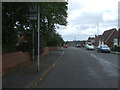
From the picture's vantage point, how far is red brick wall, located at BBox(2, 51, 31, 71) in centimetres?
1507

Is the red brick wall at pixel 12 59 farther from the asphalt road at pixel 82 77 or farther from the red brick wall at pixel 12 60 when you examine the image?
the asphalt road at pixel 82 77

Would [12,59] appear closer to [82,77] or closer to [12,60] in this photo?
[12,60]

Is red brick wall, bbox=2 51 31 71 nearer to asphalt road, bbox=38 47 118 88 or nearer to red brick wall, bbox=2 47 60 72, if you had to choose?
red brick wall, bbox=2 47 60 72

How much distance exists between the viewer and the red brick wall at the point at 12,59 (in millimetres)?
15070

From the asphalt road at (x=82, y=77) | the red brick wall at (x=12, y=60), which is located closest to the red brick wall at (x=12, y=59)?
the red brick wall at (x=12, y=60)

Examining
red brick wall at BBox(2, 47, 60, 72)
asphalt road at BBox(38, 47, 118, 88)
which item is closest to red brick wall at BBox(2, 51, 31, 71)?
red brick wall at BBox(2, 47, 60, 72)

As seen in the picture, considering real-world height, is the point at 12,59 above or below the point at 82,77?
above

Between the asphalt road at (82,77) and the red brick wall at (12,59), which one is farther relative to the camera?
the red brick wall at (12,59)

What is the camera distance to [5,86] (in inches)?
393

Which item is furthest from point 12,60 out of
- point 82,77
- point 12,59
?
point 82,77

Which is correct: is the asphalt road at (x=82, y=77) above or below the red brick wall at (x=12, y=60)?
below

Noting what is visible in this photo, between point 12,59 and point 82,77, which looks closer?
point 82,77

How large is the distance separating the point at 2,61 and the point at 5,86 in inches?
194

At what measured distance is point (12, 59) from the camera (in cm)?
1706
